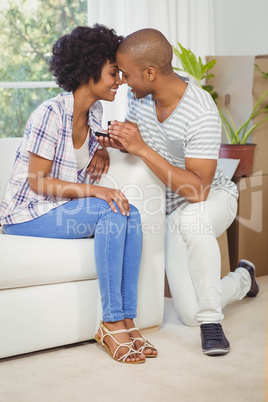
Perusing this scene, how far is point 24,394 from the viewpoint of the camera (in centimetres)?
164

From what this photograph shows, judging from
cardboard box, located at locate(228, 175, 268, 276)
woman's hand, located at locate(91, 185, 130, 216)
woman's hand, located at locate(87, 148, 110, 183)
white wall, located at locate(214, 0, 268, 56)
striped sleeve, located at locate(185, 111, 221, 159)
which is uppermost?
white wall, located at locate(214, 0, 268, 56)

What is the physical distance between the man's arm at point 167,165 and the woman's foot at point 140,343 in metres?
0.48

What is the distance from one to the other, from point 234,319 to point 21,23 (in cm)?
194

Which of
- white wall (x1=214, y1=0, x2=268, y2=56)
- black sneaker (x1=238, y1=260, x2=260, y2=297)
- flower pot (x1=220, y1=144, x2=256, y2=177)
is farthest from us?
white wall (x1=214, y1=0, x2=268, y2=56)

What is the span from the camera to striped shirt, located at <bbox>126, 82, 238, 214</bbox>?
202cm

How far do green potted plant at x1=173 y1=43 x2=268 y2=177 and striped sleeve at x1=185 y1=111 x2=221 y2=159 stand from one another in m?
0.80

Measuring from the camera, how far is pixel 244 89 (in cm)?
289

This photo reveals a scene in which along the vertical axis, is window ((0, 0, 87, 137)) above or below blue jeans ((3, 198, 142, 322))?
above

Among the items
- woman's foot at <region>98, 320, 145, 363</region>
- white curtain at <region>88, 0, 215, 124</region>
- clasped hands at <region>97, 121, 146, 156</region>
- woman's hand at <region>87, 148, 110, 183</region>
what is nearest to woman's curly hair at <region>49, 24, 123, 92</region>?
clasped hands at <region>97, 121, 146, 156</region>

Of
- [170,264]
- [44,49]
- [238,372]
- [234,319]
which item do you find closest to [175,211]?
[170,264]

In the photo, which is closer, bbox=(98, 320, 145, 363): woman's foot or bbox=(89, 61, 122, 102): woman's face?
bbox=(98, 320, 145, 363): woman's foot

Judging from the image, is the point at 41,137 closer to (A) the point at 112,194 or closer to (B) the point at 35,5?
(A) the point at 112,194

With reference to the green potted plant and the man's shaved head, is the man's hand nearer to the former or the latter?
the man's shaved head

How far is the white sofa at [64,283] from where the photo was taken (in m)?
1.86
